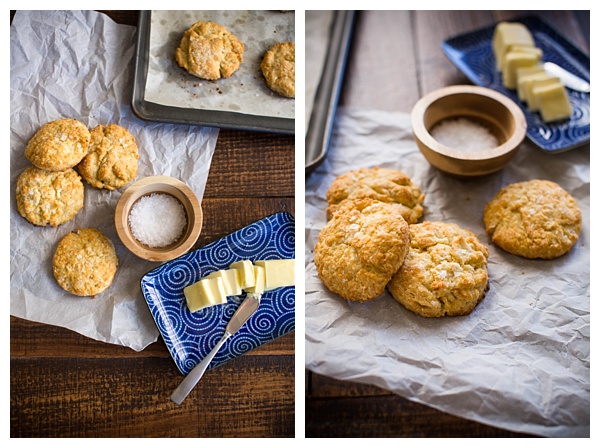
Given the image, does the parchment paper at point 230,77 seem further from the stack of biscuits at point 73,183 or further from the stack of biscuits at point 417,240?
the stack of biscuits at point 417,240

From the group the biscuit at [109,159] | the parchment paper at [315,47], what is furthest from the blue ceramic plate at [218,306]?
the parchment paper at [315,47]

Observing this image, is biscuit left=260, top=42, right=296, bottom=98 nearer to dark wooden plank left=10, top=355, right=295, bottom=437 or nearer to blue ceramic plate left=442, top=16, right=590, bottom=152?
blue ceramic plate left=442, top=16, right=590, bottom=152

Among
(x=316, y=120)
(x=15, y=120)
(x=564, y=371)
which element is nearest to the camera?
(x=564, y=371)

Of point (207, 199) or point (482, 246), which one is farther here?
point (207, 199)

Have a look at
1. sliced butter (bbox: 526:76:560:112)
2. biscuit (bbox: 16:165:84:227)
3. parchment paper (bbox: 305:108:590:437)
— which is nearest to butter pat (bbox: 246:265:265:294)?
parchment paper (bbox: 305:108:590:437)
